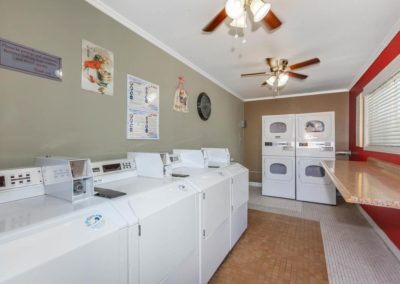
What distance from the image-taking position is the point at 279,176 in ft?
15.1

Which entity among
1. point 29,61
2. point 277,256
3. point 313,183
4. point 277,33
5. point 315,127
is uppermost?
point 277,33

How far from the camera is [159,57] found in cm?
247

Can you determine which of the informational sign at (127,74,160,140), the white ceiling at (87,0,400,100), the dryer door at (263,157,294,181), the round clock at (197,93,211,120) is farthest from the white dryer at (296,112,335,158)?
the informational sign at (127,74,160,140)

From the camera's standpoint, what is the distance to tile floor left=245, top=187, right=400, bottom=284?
196cm

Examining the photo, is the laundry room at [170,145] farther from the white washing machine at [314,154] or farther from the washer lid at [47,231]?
the white washing machine at [314,154]

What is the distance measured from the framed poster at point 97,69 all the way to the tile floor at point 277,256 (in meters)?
2.00

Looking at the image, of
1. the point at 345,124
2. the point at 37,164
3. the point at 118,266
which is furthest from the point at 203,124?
the point at 345,124

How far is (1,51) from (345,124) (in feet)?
17.9

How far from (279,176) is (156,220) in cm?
397

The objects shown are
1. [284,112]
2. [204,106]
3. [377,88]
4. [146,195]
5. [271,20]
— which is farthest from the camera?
[284,112]

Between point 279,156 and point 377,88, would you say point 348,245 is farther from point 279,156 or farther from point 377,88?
point 279,156

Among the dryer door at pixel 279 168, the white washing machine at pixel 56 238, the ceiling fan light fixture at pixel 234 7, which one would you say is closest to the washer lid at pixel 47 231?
the white washing machine at pixel 56 238

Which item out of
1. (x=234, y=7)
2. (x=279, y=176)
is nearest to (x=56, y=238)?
(x=234, y=7)

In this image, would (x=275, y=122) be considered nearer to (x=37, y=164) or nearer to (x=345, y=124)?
(x=345, y=124)
